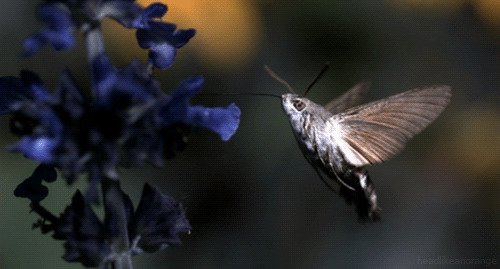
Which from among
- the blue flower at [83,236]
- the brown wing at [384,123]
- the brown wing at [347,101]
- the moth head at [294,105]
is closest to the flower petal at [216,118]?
the blue flower at [83,236]

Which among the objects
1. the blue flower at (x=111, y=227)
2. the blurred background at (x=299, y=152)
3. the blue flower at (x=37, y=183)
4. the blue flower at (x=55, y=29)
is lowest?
the blurred background at (x=299, y=152)

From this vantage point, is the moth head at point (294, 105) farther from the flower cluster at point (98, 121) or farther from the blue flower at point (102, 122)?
the blue flower at point (102, 122)

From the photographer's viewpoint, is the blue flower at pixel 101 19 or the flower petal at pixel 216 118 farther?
the flower petal at pixel 216 118

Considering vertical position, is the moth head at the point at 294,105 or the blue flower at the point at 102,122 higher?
the blue flower at the point at 102,122

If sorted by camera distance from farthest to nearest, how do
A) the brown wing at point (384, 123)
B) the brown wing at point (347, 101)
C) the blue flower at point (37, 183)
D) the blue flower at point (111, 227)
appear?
the brown wing at point (347, 101) → the brown wing at point (384, 123) → the blue flower at point (37, 183) → the blue flower at point (111, 227)

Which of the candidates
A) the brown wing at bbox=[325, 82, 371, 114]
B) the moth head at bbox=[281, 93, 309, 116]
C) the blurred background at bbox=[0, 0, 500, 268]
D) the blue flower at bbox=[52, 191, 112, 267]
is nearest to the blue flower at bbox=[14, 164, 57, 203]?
the blue flower at bbox=[52, 191, 112, 267]

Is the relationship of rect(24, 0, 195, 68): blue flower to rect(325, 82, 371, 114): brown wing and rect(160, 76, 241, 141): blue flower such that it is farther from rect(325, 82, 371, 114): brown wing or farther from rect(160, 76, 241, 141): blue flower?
rect(325, 82, 371, 114): brown wing

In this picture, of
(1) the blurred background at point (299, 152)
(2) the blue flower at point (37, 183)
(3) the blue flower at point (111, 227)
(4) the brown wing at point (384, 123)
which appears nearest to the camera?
(3) the blue flower at point (111, 227)
